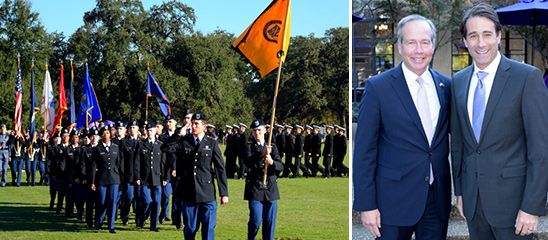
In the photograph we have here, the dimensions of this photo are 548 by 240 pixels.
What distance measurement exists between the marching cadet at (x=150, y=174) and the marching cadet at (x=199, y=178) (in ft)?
10.2

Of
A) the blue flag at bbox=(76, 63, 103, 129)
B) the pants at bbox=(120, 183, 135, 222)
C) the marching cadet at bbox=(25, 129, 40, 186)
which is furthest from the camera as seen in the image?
the marching cadet at bbox=(25, 129, 40, 186)

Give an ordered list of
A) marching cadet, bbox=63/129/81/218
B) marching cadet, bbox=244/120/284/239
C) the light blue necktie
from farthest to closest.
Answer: marching cadet, bbox=63/129/81/218
marching cadet, bbox=244/120/284/239
the light blue necktie

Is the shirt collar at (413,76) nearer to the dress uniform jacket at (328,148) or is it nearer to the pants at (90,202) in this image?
the pants at (90,202)

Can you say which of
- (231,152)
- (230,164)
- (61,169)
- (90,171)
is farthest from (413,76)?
(230,164)

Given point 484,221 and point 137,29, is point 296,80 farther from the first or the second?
point 484,221

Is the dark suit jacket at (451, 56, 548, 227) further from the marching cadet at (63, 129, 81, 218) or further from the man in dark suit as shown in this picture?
the marching cadet at (63, 129, 81, 218)

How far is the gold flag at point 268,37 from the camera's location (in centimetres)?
838

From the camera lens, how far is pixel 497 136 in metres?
3.66

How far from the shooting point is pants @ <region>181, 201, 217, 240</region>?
26.3 ft

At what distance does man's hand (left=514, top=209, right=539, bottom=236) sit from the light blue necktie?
50 centimetres

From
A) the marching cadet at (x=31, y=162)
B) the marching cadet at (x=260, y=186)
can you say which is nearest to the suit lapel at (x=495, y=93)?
the marching cadet at (x=260, y=186)

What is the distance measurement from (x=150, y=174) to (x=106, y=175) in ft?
2.68

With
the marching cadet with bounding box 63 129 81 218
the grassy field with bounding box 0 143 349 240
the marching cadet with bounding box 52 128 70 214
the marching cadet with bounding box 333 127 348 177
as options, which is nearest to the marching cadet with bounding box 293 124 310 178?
the marching cadet with bounding box 333 127 348 177

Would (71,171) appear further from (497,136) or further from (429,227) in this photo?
(497,136)
